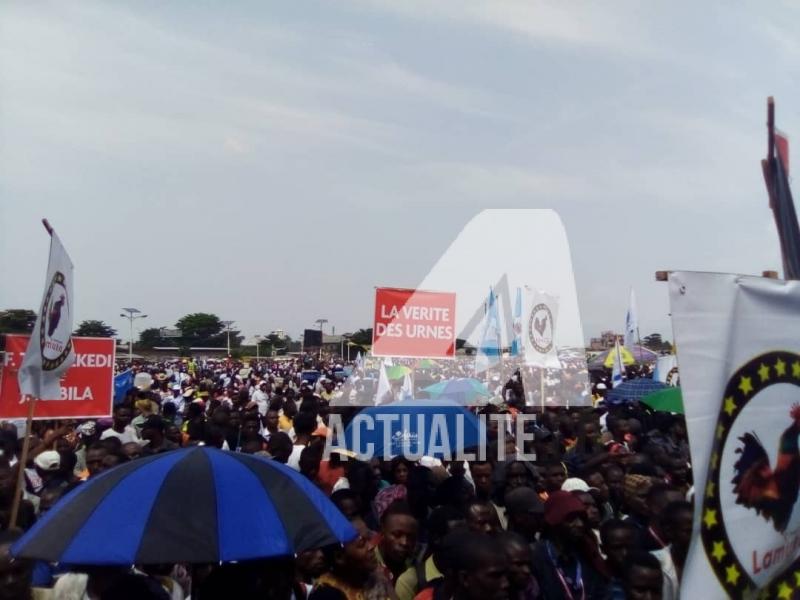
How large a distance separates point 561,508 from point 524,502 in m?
0.41

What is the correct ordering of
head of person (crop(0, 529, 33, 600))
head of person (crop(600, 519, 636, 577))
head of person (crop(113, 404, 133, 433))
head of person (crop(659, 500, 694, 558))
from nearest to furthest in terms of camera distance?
1. head of person (crop(0, 529, 33, 600))
2. head of person (crop(659, 500, 694, 558))
3. head of person (crop(600, 519, 636, 577))
4. head of person (crop(113, 404, 133, 433))

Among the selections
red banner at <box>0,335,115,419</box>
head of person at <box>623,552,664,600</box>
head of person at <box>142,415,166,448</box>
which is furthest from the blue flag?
head of person at <box>623,552,664,600</box>

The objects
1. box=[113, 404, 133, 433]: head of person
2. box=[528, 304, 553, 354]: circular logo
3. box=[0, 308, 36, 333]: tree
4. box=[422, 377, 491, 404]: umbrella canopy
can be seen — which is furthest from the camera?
box=[0, 308, 36, 333]: tree

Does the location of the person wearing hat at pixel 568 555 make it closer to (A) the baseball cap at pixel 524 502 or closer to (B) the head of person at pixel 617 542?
(B) the head of person at pixel 617 542

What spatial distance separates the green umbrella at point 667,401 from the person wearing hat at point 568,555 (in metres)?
6.34

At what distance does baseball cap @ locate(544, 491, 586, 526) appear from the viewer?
13.2ft

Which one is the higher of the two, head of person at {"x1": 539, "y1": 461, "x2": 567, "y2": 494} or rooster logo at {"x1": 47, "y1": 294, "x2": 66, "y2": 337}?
rooster logo at {"x1": 47, "y1": 294, "x2": 66, "y2": 337}

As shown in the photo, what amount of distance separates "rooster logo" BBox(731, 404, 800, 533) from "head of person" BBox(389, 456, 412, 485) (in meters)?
3.76

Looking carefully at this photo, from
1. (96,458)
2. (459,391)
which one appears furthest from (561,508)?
(459,391)

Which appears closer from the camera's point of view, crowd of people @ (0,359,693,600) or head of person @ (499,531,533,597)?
crowd of people @ (0,359,693,600)

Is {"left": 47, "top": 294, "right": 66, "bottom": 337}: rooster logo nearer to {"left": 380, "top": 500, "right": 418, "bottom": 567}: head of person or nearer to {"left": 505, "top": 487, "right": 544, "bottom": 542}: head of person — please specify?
{"left": 380, "top": 500, "right": 418, "bottom": 567}: head of person

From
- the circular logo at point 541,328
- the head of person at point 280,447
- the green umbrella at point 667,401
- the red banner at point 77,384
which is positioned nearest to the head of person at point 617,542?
the head of person at point 280,447

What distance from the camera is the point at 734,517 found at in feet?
8.27

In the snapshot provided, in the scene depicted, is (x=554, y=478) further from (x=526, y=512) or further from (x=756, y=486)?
(x=756, y=486)
